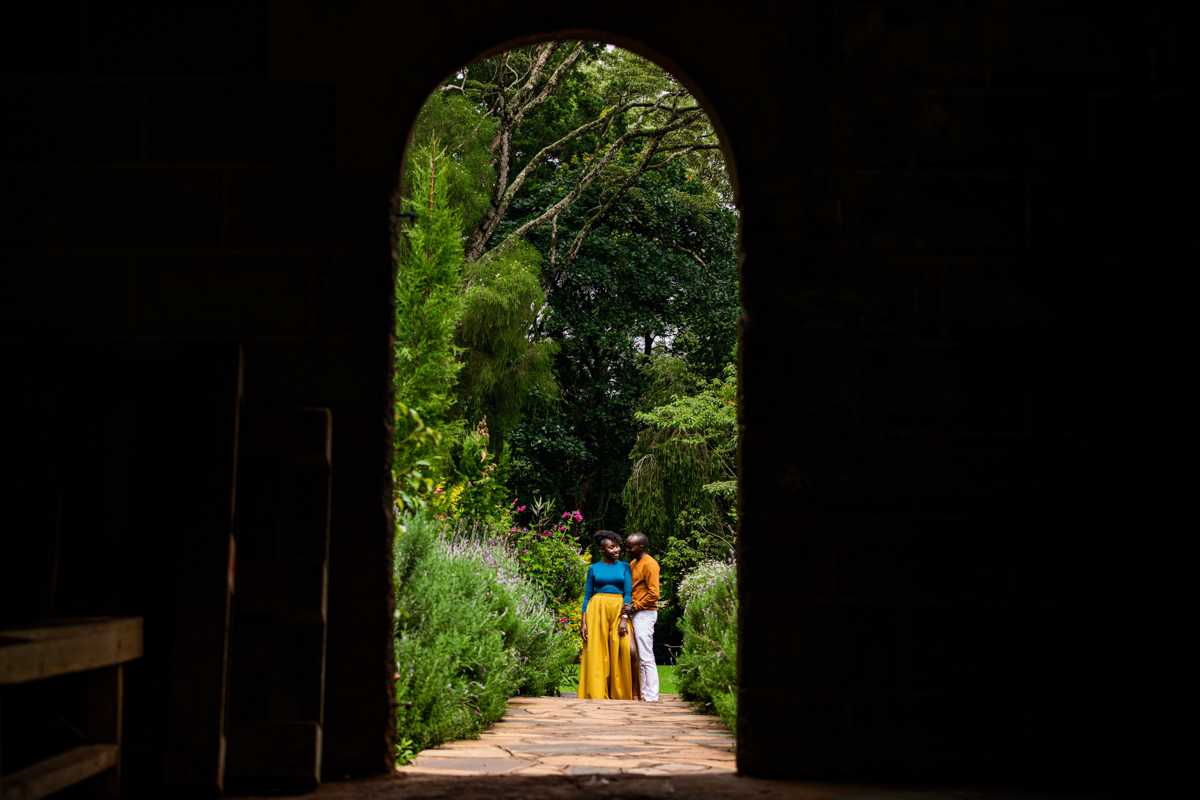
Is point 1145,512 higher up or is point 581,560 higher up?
point 1145,512

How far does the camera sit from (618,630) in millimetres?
7312

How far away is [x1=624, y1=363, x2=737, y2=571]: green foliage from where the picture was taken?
13.7 metres

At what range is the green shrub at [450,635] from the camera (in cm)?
398

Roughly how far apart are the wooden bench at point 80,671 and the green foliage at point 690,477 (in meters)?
11.0

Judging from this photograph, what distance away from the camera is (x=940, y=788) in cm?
296

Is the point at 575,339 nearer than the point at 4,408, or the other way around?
the point at 4,408

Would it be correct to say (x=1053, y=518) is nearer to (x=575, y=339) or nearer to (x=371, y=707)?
(x=371, y=707)

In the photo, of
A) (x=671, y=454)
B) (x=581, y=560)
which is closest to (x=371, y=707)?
(x=581, y=560)

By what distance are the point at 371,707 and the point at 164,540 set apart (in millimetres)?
877

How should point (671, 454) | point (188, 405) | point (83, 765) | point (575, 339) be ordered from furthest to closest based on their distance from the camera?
point (575, 339)
point (671, 454)
point (188, 405)
point (83, 765)

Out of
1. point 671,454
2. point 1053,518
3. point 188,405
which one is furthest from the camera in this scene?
point 671,454

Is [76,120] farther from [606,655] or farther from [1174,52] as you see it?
[606,655]

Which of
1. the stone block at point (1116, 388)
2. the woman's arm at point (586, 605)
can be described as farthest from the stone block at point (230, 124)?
the woman's arm at point (586, 605)

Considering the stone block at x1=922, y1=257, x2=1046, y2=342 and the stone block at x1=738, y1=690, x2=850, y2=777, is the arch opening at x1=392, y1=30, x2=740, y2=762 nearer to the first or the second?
the stone block at x1=738, y1=690, x2=850, y2=777
